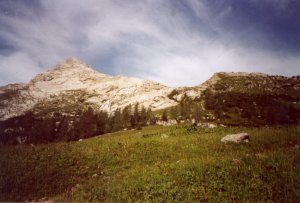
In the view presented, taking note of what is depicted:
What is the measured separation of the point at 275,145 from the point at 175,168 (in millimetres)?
10658

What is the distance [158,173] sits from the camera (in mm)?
15914

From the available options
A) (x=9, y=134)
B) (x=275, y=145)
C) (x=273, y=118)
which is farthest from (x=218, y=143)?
(x=9, y=134)

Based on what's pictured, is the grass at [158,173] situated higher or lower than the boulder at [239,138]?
lower

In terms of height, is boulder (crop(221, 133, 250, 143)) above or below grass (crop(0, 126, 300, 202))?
above

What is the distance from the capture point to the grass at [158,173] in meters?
12.2

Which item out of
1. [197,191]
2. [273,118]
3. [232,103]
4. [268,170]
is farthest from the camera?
[232,103]

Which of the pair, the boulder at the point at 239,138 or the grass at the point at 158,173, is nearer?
the grass at the point at 158,173

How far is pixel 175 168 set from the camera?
1644 centimetres

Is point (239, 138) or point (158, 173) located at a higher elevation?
point (239, 138)

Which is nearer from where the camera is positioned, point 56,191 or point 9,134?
point 56,191

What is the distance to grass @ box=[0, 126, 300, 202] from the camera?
12.2 meters

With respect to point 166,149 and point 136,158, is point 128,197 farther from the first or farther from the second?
point 166,149

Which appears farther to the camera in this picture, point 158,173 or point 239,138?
point 239,138

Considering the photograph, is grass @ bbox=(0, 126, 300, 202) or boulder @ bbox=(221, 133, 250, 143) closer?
grass @ bbox=(0, 126, 300, 202)
